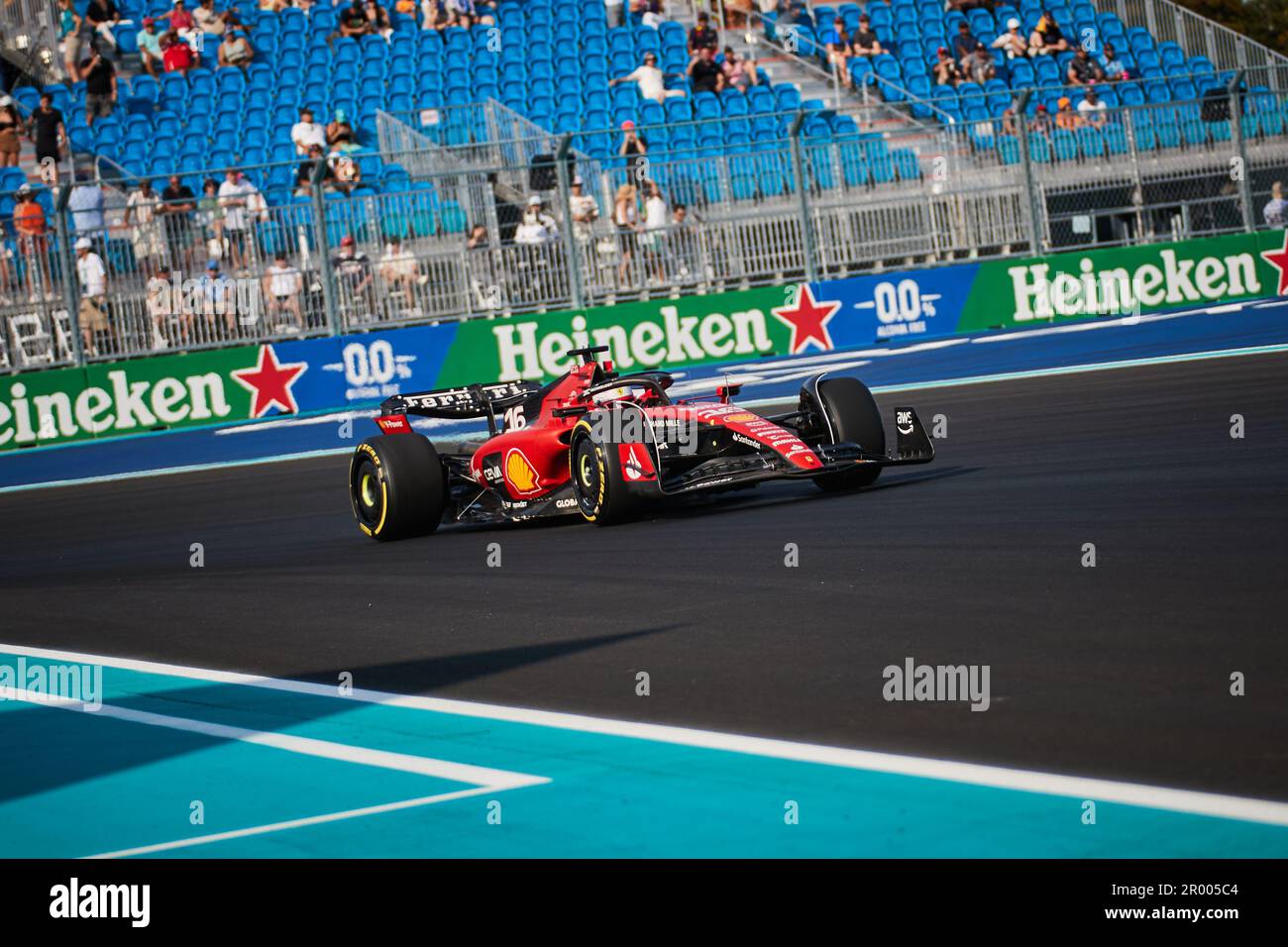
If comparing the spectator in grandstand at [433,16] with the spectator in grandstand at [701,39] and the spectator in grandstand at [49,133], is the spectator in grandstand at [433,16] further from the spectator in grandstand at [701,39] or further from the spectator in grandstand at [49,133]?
the spectator in grandstand at [49,133]

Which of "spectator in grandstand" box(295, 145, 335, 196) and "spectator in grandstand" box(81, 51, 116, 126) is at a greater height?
"spectator in grandstand" box(81, 51, 116, 126)

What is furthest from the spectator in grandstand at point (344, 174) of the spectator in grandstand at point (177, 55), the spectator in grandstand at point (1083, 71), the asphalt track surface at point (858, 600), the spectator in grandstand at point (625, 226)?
the spectator in grandstand at point (1083, 71)

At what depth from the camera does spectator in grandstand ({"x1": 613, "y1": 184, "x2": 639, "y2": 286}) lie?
77.9 ft

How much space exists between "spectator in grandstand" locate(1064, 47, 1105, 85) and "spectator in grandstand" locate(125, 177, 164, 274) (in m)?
15.6

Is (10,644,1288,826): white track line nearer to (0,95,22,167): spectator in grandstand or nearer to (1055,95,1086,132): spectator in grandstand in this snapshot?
(1055,95,1086,132): spectator in grandstand

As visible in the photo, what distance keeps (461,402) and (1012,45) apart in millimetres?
20837

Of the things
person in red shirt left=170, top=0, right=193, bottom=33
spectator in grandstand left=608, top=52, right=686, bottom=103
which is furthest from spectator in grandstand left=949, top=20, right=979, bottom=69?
person in red shirt left=170, top=0, right=193, bottom=33

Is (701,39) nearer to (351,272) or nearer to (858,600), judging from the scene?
(351,272)

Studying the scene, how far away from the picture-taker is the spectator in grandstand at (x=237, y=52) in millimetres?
29375

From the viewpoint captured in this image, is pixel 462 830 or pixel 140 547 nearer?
pixel 462 830
